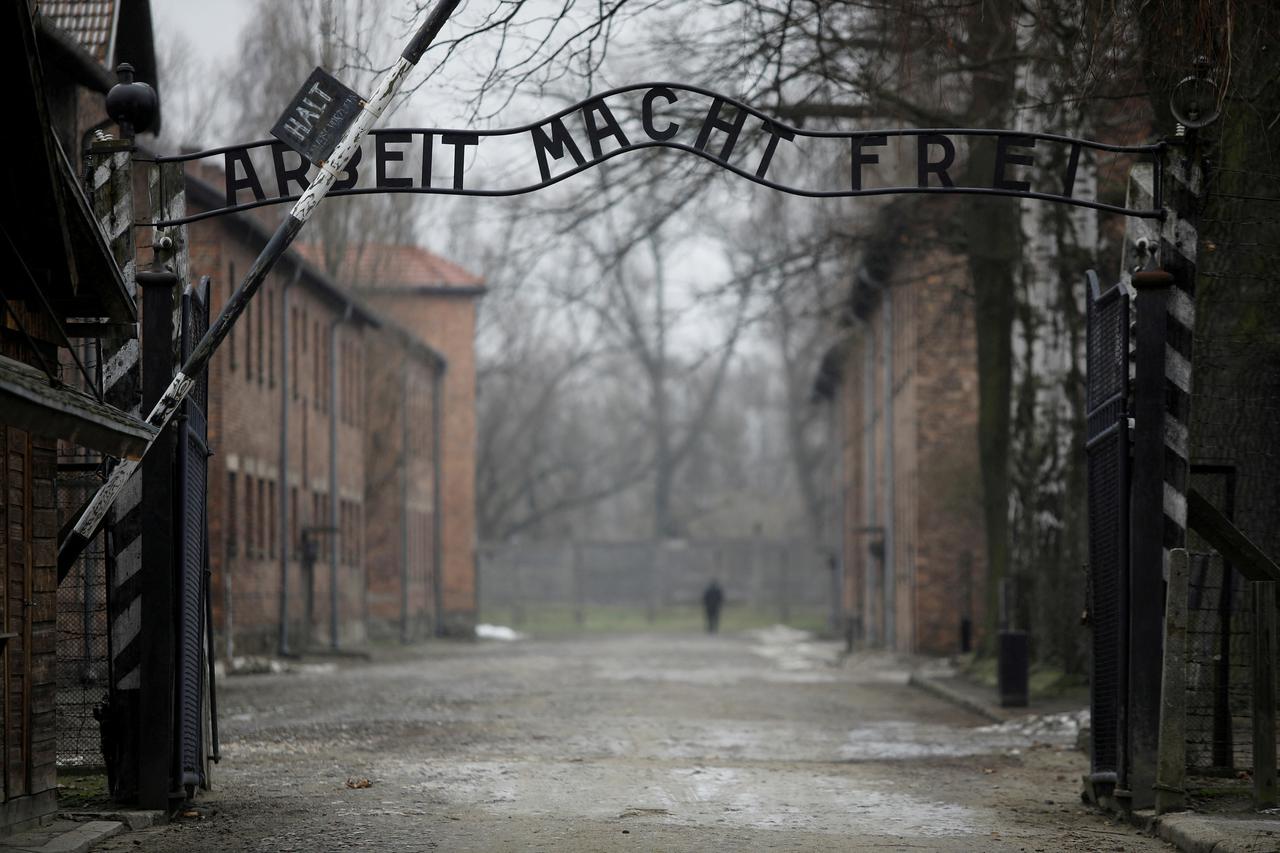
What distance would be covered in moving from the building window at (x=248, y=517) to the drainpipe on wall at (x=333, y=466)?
20.2ft

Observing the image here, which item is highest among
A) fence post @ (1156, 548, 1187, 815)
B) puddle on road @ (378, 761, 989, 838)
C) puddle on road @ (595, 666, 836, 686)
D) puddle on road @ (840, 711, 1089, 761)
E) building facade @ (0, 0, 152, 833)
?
building facade @ (0, 0, 152, 833)

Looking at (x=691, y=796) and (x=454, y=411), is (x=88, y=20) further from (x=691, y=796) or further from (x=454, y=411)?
(x=454, y=411)

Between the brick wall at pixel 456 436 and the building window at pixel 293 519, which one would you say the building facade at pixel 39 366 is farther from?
the brick wall at pixel 456 436

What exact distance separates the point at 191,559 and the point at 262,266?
1932mm

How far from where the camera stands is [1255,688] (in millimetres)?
10180

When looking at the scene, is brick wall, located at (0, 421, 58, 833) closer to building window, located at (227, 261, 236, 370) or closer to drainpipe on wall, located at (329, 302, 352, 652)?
building window, located at (227, 261, 236, 370)

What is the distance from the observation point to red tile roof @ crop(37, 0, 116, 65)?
21688mm

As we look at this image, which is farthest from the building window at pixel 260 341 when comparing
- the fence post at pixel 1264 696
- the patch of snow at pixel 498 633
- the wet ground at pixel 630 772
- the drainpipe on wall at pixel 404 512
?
the fence post at pixel 1264 696

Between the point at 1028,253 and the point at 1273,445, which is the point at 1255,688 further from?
the point at 1028,253

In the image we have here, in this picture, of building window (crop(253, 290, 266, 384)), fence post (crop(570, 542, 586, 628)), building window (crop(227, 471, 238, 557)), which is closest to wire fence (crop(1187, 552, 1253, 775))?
building window (crop(227, 471, 238, 557))

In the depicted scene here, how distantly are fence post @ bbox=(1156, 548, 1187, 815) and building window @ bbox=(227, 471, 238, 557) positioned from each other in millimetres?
24205

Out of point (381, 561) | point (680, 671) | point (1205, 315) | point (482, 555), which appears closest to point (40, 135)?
Result: point (1205, 315)

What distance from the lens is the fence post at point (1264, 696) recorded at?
10.1 meters

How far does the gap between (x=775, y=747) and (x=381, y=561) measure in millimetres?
37363
